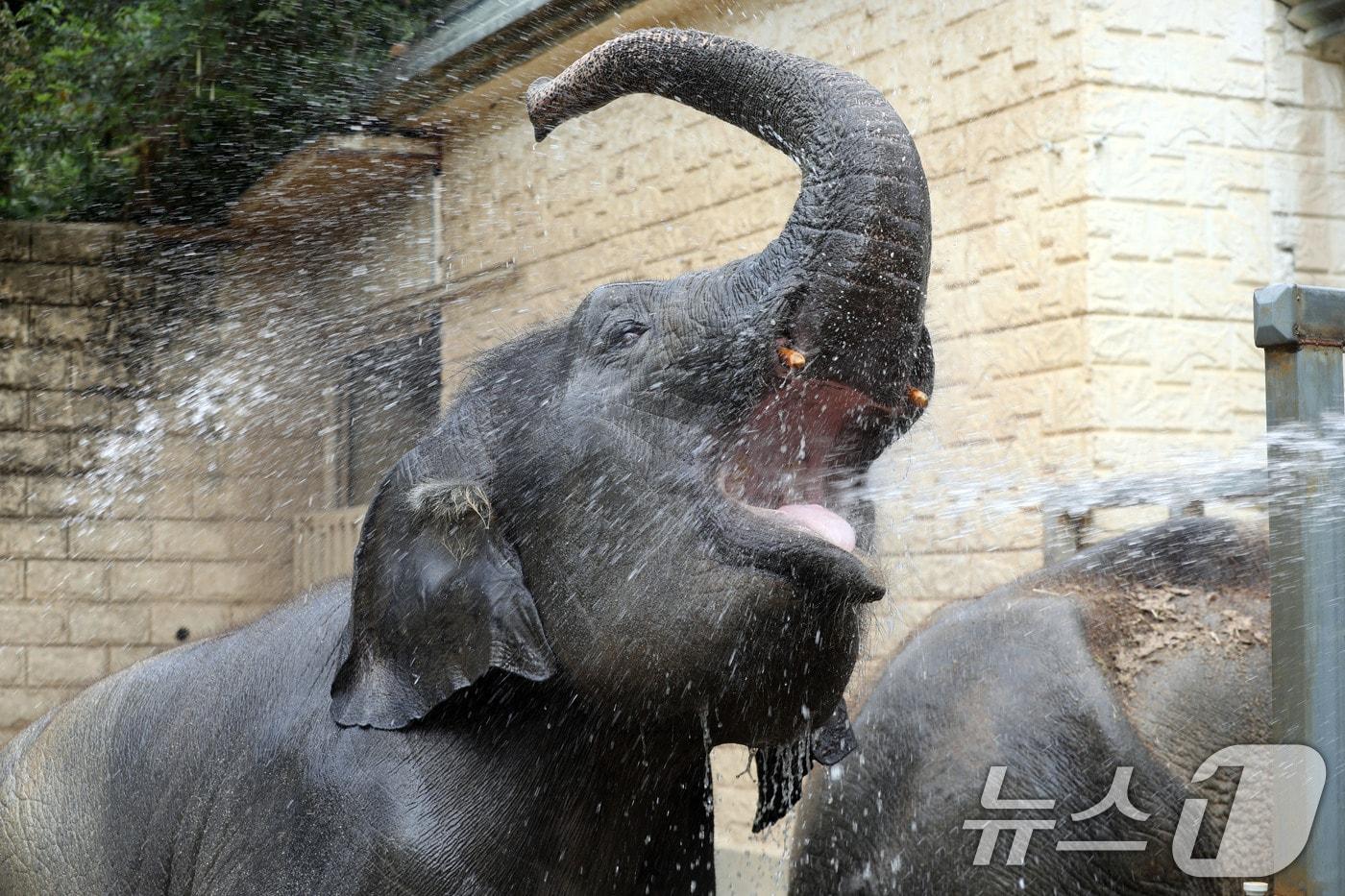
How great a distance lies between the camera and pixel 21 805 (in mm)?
3373

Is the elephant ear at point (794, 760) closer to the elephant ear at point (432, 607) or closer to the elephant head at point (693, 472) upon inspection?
the elephant head at point (693, 472)

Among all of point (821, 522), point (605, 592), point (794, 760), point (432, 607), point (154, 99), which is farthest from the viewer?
point (154, 99)

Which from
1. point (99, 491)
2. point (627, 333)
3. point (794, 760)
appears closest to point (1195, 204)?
point (794, 760)

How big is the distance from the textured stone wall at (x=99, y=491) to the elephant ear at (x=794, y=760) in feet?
29.6

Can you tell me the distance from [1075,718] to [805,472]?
50.0 inches

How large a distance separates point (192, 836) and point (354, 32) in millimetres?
8732

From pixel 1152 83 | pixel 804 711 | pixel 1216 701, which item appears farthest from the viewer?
pixel 1152 83

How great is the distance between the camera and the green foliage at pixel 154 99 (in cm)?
1169

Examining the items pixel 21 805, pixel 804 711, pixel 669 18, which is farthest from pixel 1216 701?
pixel 669 18

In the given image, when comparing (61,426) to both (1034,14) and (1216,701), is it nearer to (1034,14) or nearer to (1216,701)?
(1034,14)

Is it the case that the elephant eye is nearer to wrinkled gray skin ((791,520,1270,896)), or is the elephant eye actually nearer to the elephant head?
the elephant head

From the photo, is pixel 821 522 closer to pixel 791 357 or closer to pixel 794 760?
pixel 791 357

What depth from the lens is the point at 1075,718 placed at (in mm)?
3484

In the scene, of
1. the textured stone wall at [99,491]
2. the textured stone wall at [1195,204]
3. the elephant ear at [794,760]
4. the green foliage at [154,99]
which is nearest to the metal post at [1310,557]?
the elephant ear at [794,760]
